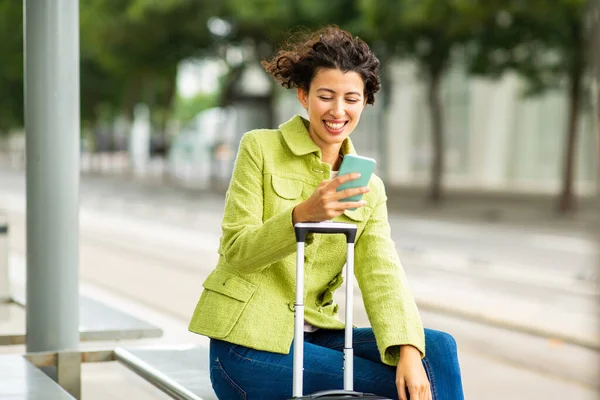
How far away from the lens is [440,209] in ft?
84.3

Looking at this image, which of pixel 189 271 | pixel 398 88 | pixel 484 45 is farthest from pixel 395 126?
pixel 189 271

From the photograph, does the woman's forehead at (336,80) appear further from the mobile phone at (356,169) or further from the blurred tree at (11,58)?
the blurred tree at (11,58)

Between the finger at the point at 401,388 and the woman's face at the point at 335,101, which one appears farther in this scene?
the woman's face at the point at 335,101

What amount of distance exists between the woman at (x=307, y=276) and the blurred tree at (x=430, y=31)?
16.7 metres

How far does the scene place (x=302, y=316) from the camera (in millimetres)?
2918

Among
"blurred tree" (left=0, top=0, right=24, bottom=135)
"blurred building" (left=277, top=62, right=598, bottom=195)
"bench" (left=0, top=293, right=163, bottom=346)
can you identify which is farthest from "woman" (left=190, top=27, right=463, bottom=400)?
"blurred tree" (left=0, top=0, right=24, bottom=135)

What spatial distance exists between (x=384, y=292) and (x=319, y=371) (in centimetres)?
31

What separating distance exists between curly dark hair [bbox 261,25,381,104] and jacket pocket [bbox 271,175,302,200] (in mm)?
292

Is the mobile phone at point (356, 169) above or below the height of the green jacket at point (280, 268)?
above

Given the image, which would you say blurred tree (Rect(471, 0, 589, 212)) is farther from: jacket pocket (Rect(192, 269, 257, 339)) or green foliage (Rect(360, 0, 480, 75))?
jacket pocket (Rect(192, 269, 257, 339))

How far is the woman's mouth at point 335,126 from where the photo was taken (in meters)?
3.22

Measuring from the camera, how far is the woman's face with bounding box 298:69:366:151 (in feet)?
10.5

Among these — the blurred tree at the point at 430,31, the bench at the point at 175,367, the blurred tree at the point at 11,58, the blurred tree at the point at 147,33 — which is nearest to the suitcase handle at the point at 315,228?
the bench at the point at 175,367

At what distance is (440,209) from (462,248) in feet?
31.3
